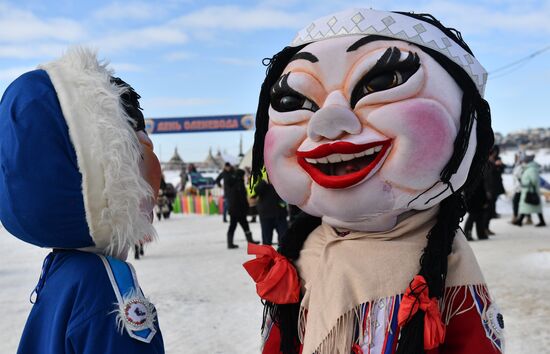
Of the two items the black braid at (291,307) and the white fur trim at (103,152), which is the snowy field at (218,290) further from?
the white fur trim at (103,152)

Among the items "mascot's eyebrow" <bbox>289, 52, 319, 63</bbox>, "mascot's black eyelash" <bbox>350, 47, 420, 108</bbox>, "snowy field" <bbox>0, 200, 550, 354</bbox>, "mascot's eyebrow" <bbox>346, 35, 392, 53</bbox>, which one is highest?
"mascot's eyebrow" <bbox>346, 35, 392, 53</bbox>

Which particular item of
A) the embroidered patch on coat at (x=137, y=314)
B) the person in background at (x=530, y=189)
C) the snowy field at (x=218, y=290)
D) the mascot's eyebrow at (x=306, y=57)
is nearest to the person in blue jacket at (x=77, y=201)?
the embroidered patch on coat at (x=137, y=314)

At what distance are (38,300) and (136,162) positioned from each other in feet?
1.78

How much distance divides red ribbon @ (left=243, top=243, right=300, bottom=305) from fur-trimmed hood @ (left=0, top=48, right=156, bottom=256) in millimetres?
537

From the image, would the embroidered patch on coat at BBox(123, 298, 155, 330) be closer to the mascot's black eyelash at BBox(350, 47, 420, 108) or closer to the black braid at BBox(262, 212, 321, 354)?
the black braid at BBox(262, 212, 321, 354)

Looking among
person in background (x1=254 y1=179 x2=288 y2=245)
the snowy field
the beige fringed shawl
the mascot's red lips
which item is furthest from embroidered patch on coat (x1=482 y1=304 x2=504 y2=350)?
person in background (x1=254 y1=179 x2=288 y2=245)

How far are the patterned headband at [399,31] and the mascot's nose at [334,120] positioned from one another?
27 centimetres

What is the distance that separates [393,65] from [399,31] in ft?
0.52

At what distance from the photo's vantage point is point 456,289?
71.9 inches

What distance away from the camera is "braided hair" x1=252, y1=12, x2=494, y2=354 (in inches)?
69.7

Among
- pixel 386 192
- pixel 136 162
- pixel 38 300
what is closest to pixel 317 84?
pixel 386 192

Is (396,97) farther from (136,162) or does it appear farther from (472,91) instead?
(136,162)

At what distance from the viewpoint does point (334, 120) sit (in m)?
1.81

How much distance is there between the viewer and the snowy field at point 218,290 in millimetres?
4238
